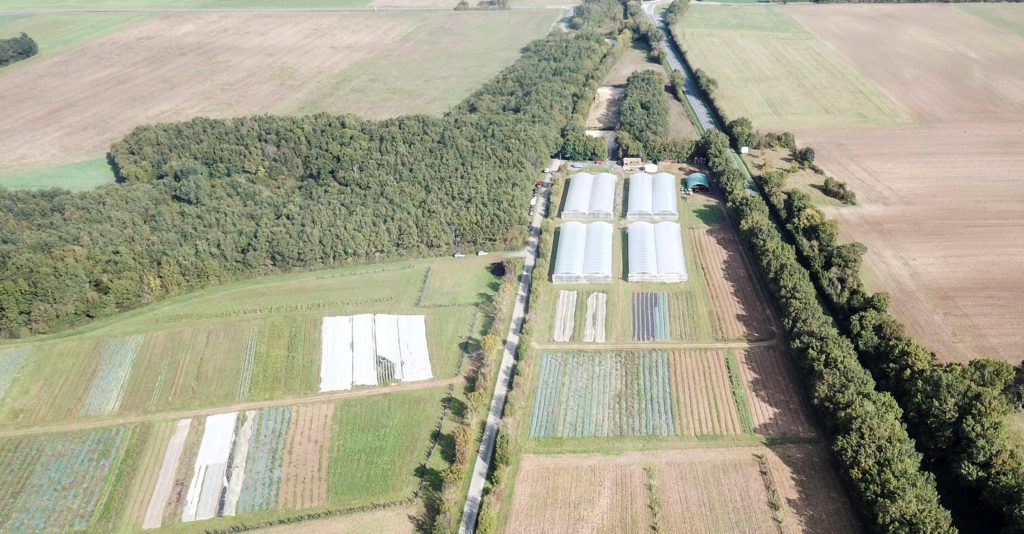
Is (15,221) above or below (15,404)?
above

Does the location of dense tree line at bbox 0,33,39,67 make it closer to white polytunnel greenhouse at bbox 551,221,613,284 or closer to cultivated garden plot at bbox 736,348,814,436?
white polytunnel greenhouse at bbox 551,221,613,284

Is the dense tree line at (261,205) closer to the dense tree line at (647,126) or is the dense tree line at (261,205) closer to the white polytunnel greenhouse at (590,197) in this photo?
the white polytunnel greenhouse at (590,197)

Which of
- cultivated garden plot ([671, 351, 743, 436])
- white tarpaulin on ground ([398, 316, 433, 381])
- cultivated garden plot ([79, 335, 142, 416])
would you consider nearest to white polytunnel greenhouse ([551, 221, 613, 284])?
cultivated garden plot ([671, 351, 743, 436])

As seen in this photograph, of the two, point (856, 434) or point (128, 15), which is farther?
point (128, 15)

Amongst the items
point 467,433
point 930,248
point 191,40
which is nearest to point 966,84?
point 930,248

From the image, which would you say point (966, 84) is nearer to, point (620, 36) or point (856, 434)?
point (620, 36)
